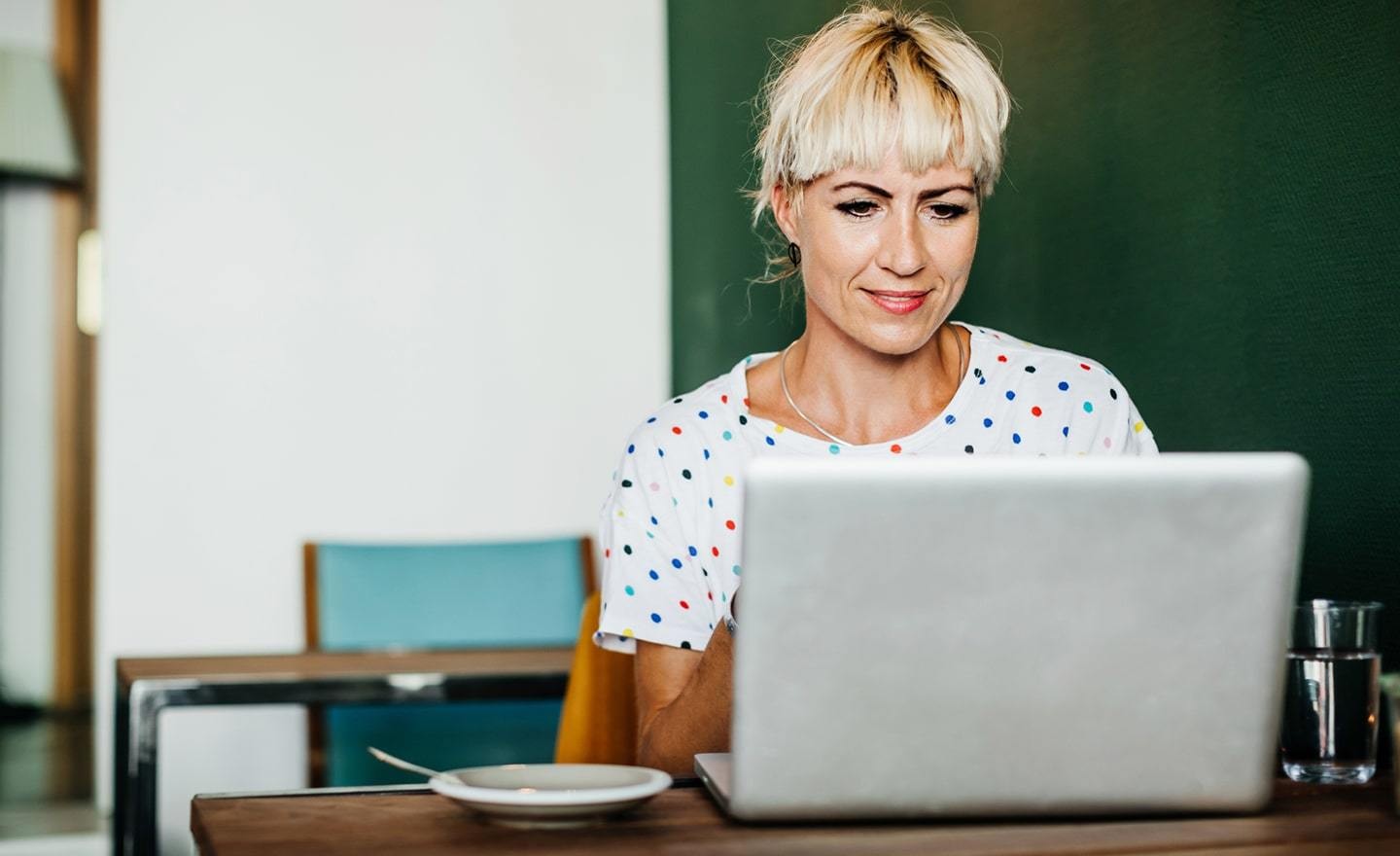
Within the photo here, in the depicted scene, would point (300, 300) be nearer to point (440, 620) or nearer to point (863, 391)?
point (440, 620)

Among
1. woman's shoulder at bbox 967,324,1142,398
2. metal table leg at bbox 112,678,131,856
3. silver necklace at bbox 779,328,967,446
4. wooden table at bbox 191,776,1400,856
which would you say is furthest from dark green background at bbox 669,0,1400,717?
metal table leg at bbox 112,678,131,856

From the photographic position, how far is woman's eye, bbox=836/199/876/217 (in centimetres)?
155

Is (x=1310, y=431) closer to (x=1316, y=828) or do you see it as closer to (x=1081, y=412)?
(x=1081, y=412)

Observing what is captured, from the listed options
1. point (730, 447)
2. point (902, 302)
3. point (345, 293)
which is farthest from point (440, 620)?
point (902, 302)

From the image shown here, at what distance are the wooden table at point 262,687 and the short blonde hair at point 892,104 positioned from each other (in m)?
0.85

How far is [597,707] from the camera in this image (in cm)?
164

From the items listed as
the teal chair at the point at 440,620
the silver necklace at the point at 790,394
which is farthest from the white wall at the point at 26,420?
the silver necklace at the point at 790,394

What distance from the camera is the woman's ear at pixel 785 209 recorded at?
1641 mm

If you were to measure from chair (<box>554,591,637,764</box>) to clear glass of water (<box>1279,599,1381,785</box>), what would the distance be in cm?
78

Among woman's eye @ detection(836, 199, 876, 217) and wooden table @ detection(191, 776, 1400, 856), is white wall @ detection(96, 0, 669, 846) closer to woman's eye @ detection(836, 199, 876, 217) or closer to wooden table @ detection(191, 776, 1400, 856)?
woman's eye @ detection(836, 199, 876, 217)

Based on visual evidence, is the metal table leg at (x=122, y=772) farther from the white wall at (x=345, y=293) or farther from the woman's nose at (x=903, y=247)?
the woman's nose at (x=903, y=247)

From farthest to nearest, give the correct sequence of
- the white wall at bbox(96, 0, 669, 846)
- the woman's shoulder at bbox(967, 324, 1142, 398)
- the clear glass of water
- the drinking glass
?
the white wall at bbox(96, 0, 669, 846) < the woman's shoulder at bbox(967, 324, 1142, 398) < the clear glass of water < the drinking glass

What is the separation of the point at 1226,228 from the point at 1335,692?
79 centimetres

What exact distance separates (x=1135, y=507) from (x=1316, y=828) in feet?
0.78
